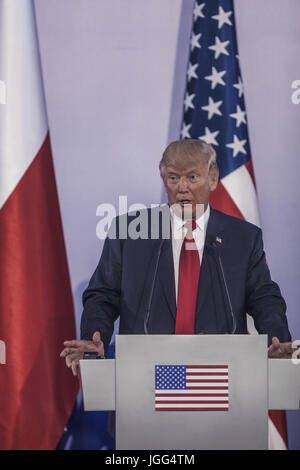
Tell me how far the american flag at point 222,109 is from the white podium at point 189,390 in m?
1.51

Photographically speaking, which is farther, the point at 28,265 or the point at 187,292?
the point at 28,265

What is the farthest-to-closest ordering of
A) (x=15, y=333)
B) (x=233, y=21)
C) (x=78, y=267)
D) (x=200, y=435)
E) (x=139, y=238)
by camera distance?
(x=78, y=267) → (x=233, y=21) → (x=15, y=333) → (x=139, y=238) → (x=200, y=435)

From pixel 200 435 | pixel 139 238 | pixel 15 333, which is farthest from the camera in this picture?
pixel 15 333

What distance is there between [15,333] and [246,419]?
61.2 inches

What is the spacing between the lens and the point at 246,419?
4.84ft

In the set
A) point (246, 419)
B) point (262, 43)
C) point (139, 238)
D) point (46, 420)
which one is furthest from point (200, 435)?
point (262, 43)

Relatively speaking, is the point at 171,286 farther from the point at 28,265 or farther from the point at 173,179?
the point at 28,265

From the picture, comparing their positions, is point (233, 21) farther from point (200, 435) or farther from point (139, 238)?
point (200, 435)

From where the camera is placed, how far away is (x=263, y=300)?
7.08 ft

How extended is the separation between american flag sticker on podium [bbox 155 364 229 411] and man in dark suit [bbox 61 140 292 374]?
0.59 m

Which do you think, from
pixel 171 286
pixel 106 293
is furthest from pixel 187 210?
pixel 106 293

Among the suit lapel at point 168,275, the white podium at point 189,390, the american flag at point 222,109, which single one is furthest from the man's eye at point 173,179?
the white podium at point 189,390

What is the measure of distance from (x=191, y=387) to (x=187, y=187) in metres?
0.97

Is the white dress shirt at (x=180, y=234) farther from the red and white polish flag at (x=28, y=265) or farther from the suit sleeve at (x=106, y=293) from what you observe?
the red and white polish flag at (x=28, y=265)
